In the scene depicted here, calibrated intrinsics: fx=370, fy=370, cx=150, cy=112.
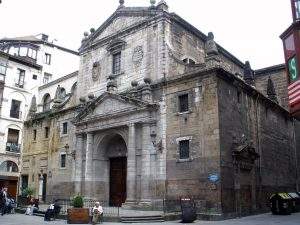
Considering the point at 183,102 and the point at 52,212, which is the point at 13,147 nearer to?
the point at 52,212

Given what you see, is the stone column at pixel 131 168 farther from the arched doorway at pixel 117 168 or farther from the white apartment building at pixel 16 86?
the white apartment building at pixel 16 86

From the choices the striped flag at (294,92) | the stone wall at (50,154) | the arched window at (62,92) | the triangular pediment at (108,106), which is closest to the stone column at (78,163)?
the stone wall at (50,154)

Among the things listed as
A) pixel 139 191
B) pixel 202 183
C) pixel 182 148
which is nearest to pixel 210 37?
pixel 182 148

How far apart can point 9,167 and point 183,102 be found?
21353mm

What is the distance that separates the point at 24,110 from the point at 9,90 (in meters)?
2.45

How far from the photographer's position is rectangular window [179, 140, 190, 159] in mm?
20930

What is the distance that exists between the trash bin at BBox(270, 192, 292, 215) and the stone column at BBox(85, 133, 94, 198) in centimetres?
1180

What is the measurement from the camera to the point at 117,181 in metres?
25.5

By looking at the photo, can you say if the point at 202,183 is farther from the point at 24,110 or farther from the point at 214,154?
the point at 24,110

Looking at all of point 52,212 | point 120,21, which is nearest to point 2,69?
point 120,21

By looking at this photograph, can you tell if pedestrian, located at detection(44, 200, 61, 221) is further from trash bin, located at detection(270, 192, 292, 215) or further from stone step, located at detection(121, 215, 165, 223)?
trash bin, located at detection(270, 192, 292, 215)

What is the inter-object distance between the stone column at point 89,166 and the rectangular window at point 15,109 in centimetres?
Result: 1360

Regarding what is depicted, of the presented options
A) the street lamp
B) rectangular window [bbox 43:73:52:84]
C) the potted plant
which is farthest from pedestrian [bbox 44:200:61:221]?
rectangular window [bbox 43:73:52:84]

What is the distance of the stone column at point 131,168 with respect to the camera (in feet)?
72.7
